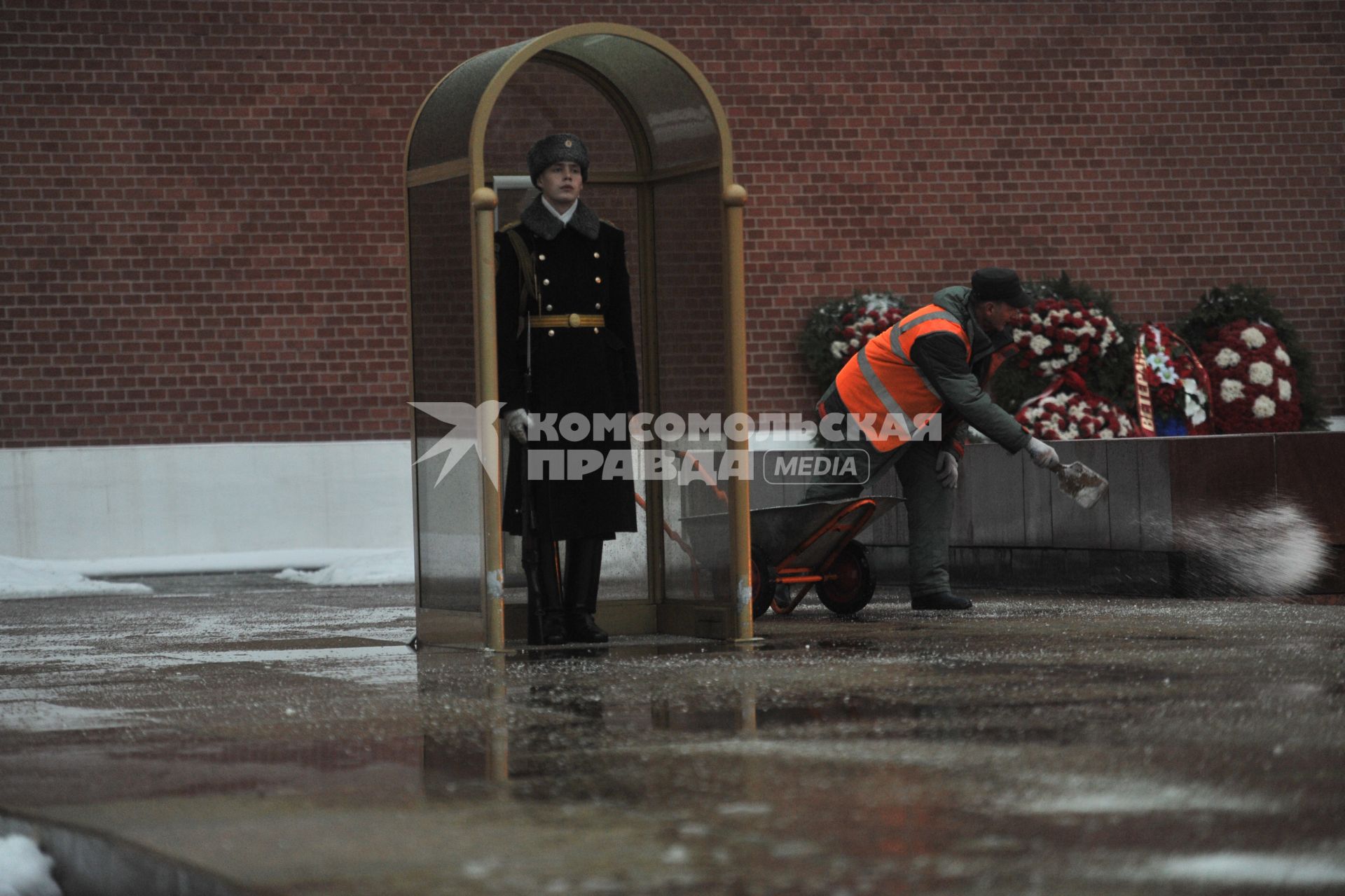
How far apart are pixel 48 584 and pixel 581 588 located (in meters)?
6.33

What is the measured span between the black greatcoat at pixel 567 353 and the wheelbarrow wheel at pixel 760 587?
1.03 metres

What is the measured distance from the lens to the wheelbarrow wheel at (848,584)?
299 inches

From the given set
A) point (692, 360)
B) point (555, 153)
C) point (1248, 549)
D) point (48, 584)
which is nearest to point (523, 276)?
point (555, 153)

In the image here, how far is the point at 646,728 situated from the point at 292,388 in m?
10.6

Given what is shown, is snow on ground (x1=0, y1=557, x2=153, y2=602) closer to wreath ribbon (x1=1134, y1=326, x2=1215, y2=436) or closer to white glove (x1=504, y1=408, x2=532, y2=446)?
white glove (x1=504, y1=408, x2=532, y2=446)

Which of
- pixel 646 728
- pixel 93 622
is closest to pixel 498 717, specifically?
pixel 646 728

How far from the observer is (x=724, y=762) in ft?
11.7

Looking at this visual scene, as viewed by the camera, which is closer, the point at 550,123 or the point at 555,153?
the point at 555,153

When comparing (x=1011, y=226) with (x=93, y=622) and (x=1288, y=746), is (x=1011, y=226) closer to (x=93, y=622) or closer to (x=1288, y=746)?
(x=93, y=622)

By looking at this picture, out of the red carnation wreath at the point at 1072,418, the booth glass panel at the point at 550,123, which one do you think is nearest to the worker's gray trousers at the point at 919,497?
the booth glass panel at the point at 550,123

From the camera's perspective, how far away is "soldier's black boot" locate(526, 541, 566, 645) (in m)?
6.45

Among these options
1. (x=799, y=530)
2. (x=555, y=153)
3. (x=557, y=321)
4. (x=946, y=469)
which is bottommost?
(x=799, y=530)

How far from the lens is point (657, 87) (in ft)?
22.2

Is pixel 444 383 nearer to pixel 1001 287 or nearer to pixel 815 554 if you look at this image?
pixel 815 554
